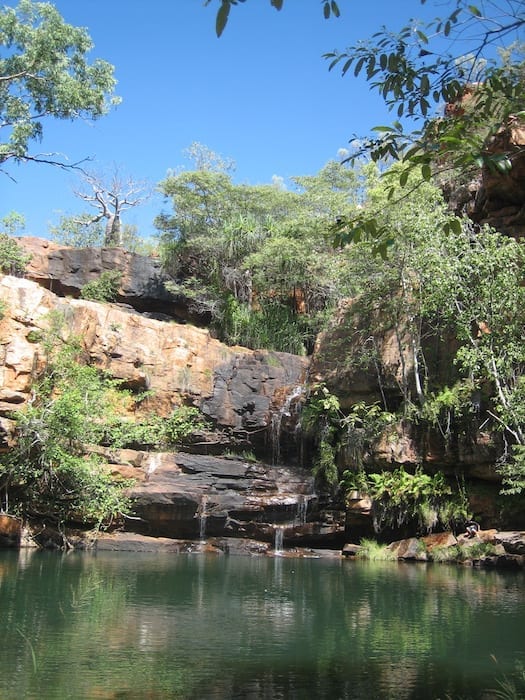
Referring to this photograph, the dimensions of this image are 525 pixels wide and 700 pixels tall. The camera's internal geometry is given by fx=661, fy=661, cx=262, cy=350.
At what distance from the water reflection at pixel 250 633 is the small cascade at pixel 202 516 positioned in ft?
18.9

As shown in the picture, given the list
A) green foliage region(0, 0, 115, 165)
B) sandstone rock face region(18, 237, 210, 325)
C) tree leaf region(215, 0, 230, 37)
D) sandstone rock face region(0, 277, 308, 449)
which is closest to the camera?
tree leaf region(215, 0, 230, 37)

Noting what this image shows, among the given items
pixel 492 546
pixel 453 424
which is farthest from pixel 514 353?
pixel 492 546

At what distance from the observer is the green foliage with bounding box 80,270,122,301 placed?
102 ft

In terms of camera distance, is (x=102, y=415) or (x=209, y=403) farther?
(x=209, y=403)

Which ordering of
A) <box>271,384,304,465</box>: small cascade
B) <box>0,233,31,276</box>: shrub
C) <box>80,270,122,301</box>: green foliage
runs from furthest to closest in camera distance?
<box>80,270,122,301</box>: green foliage → <box>0,233,31,276</box>: shrub → <box>271,384,304,465</box>: small cascade

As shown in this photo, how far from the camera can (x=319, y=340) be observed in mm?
27500

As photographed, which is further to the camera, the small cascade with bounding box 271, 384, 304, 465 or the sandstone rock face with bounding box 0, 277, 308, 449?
the small cascade with bounding box 271, 384, 304, 465

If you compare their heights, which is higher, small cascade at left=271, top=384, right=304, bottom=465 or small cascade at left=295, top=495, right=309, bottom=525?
small cascade at left=271, top=384, right=304, bottom=465

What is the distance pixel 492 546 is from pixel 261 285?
1733 centimetres

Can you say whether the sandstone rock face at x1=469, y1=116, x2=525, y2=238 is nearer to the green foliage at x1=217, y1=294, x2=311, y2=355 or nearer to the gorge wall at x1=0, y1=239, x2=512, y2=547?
the gorge wall at x1=0, y1=239, x2=512, y2=547

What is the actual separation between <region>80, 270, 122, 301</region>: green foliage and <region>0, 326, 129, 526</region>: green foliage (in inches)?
351

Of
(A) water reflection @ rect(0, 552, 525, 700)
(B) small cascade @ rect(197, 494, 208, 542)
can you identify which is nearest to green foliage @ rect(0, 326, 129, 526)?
(B) small cascade @ rect(197, 494, 208, 542)

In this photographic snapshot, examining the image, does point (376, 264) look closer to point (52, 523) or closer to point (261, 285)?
point (261, 285)

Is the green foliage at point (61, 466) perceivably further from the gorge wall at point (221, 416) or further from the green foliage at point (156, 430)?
the green foliage at point (156, 430)
